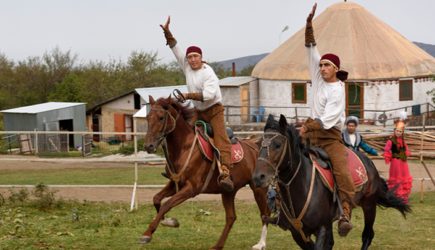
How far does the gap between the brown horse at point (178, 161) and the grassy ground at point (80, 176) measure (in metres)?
11.9

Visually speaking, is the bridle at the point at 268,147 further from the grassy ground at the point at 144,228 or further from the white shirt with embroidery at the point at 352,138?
the white shirt with embroidery at the point at 352,138

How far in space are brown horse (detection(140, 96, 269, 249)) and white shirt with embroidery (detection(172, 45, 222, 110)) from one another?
0.97 ft

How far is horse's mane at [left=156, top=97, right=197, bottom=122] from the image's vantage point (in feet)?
28.5

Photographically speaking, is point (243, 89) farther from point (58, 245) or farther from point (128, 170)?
point (58, 245)

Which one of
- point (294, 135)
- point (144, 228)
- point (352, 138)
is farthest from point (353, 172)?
point (144, 228)

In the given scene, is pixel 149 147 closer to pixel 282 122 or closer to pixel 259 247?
pixel 282 122

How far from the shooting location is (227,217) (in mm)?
9438

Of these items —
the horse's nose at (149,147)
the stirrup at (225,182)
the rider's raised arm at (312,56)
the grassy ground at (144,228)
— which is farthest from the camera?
the grassy ground at (144,228)

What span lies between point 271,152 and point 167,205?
2.22 m

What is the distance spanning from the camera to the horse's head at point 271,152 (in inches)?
255

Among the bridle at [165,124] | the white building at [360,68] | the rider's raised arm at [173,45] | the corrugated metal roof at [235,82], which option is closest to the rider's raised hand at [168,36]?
the rider's raised arm at [173,45]

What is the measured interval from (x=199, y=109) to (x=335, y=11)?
3855 cm

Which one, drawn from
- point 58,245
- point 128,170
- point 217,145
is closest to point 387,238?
point 217,145

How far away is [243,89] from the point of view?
144ft
